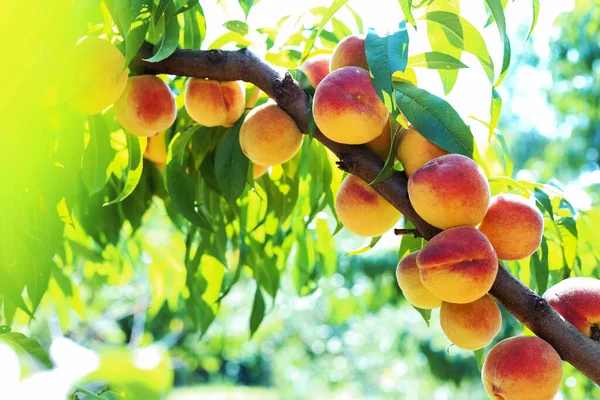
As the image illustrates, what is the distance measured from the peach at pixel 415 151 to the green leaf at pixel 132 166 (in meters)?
0.29

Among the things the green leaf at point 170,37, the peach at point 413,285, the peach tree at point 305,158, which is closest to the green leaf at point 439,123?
the peach tree at point 305,158

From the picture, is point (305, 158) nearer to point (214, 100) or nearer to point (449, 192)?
point (214, 100)

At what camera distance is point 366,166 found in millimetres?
624

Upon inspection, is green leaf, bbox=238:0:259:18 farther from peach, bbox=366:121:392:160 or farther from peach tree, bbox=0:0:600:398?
peach, bbox=366:121:392:160

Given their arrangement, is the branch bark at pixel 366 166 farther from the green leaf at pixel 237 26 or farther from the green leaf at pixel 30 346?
the green leaf at pixel 30 346

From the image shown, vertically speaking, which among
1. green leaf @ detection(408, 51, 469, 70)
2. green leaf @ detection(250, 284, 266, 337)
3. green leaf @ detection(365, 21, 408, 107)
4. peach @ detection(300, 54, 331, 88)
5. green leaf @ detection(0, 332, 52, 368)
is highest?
green leaf @ detection(365, 21, 408, 107)

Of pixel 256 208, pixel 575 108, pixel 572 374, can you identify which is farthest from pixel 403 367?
pixel 256 208

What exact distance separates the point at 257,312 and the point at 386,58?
1.64 ft

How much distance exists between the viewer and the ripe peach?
0.90 meters

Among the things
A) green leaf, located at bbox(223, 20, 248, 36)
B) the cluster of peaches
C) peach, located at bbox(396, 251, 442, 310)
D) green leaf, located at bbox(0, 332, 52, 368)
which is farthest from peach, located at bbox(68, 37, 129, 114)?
peach, located at bbox(396, 251, 442, 310)

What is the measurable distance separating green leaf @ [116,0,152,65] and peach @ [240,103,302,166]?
0.15 meters

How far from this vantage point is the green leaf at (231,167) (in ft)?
2.55

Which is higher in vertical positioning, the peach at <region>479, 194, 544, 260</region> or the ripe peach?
the ripe peach

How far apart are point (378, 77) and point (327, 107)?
7cm
